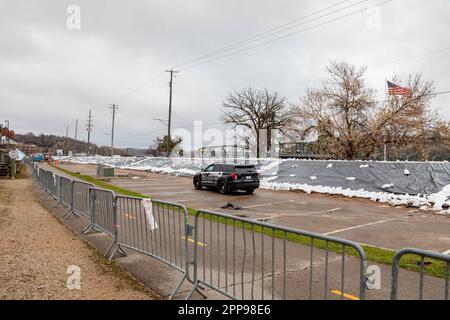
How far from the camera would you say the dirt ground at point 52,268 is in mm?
4457

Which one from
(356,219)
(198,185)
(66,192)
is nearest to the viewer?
(356,219)

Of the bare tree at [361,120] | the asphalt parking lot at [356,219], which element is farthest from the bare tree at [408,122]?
the asphalt parking lot at [356,219]

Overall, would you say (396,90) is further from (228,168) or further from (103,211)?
(103,211)

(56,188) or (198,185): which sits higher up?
(56,188)

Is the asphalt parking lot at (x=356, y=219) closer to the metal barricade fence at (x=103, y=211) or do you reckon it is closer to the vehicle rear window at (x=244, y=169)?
the vehicle rear window at (x=244, y=169)

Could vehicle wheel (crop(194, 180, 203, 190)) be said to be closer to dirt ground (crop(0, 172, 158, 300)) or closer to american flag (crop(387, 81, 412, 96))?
dirt ground (crop(0, 172, 158, 300))

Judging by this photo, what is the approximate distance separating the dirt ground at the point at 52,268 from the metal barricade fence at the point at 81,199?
0.67m

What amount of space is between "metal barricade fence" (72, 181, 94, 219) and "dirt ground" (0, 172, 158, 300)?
67 centimetres

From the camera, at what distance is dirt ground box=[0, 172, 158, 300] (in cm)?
446

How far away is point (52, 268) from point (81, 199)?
4390 millimetres

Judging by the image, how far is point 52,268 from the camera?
214 inches

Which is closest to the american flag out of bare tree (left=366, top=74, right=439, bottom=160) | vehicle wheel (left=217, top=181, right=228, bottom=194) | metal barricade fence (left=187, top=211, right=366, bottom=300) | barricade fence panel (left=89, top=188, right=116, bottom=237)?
bare tree (left=366, top=74, right=439, bottom=160)

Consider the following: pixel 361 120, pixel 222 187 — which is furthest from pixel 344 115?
pixel 222 187

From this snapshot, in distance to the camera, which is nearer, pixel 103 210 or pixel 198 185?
pixel 103 210
